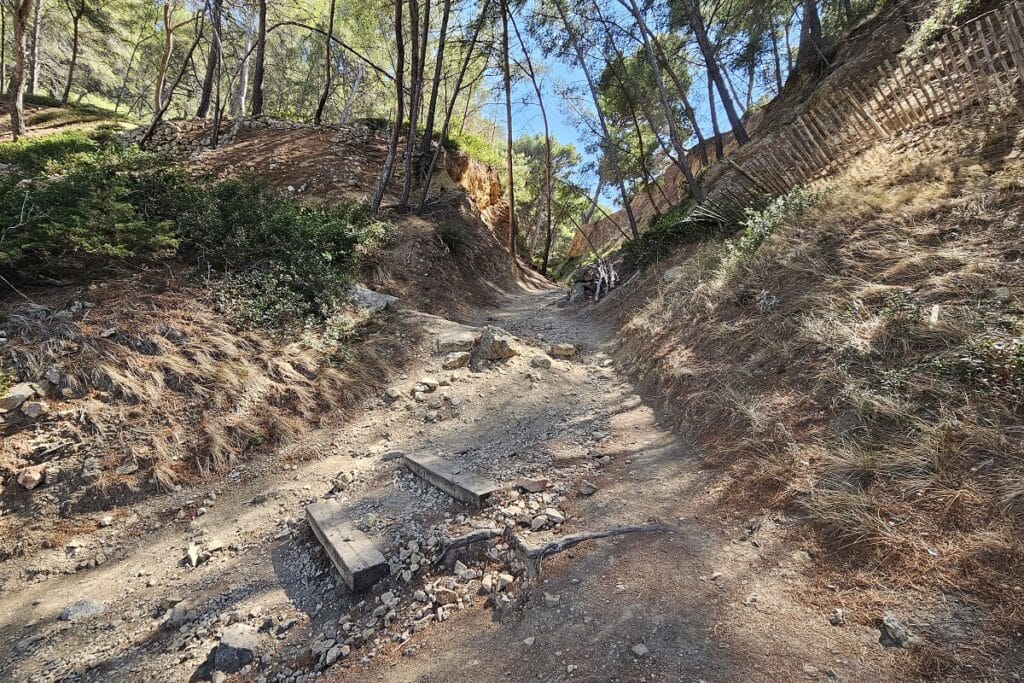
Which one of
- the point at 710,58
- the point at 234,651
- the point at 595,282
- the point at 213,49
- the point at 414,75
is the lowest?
the point at 234,651

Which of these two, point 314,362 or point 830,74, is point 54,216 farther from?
point 830,74

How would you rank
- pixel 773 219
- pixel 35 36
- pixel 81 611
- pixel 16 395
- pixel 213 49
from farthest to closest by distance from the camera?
pixel 35 36, pixel 213 49, pixel 773 219, pixel 16 395, pixel 81 611

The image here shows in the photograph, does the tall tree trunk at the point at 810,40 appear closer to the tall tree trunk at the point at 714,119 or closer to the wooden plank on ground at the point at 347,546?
the tall tree trunk at the point at 714,119

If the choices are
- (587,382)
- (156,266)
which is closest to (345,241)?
Result: (156,266)

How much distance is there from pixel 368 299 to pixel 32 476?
12.5ft

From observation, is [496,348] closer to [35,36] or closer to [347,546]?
[347,546]

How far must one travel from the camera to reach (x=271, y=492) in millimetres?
3533

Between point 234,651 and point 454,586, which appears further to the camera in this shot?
point 454,586

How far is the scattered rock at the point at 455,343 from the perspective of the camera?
19.2 ft

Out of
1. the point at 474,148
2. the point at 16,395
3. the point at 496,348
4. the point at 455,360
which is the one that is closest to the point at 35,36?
the point at 474,148

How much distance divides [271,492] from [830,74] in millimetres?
13657

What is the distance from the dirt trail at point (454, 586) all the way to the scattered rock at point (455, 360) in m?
1.44

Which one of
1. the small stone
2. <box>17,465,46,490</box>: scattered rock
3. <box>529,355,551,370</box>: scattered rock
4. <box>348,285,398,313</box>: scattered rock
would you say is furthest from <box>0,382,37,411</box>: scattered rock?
<box>529,355,551,370</box>: scattered rock

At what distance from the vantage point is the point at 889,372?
267cm
